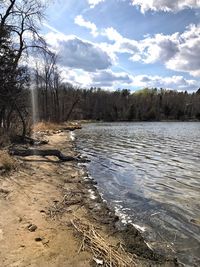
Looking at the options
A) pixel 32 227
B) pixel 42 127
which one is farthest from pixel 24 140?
pixel 42 127

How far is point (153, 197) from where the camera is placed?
504 inches

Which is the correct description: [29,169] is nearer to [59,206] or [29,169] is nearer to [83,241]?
[59,206]

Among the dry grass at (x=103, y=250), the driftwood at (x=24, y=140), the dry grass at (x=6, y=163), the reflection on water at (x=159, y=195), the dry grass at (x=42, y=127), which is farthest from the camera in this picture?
the dry grass at (x=42, y=127)

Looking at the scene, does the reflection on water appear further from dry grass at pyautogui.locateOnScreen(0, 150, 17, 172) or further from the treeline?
the treeline

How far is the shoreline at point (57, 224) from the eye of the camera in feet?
22.2

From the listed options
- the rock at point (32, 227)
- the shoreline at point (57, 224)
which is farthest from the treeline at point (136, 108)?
the rock at point (32, 227)

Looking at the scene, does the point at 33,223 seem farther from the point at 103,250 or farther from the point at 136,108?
the point at 136,108

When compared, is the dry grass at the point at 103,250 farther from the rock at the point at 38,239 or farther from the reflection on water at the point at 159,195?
the reflection on water at the point at 159,195

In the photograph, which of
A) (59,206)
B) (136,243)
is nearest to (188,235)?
(136,243)

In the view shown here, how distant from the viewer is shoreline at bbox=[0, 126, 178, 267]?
677cm

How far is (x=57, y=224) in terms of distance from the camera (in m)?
8.70

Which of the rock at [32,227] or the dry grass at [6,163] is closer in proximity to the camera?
the rock at [32,227]

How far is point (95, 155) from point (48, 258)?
19227 mm

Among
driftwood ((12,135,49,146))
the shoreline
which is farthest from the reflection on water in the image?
driftwood ((12,135,49,146))
